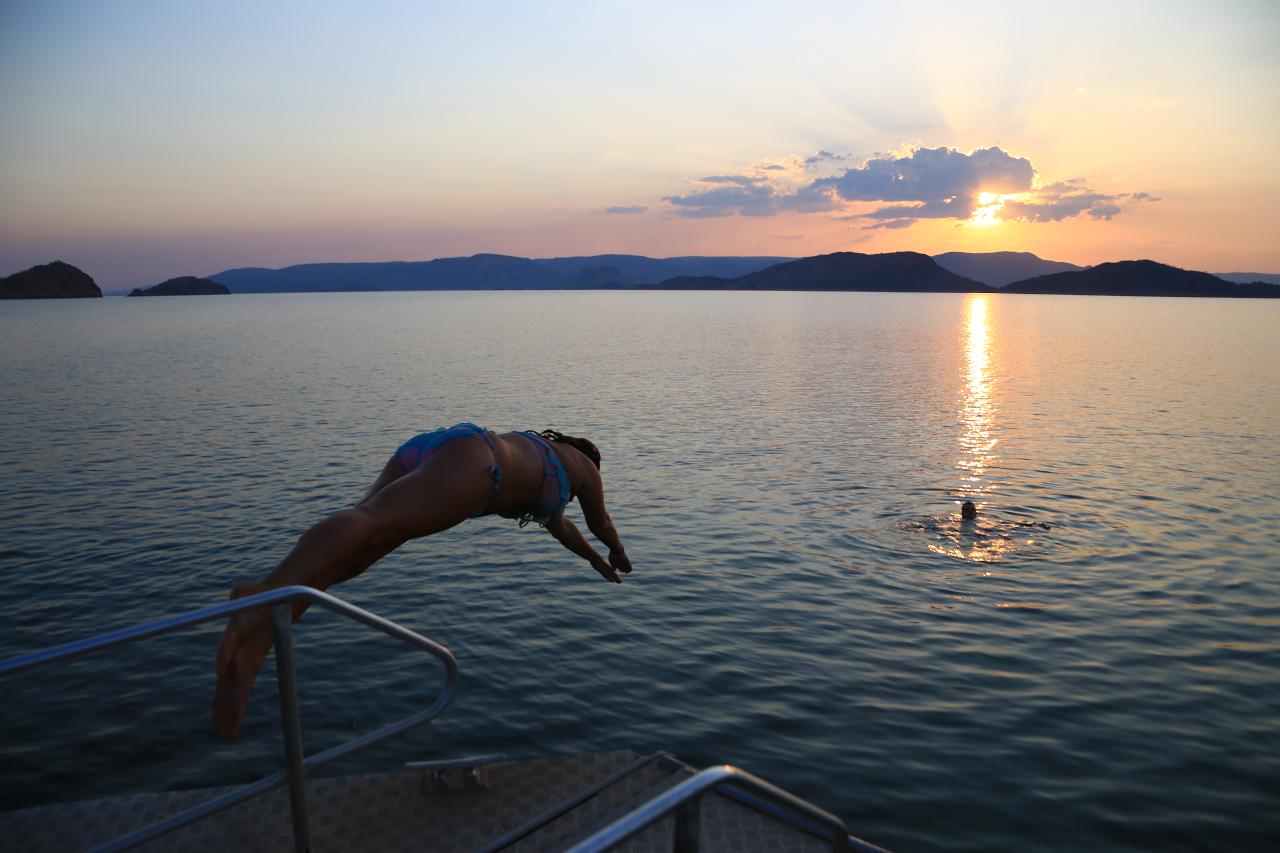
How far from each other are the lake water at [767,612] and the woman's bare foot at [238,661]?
534 centimetres

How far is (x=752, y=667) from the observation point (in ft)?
34.5

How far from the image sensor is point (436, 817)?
561cm

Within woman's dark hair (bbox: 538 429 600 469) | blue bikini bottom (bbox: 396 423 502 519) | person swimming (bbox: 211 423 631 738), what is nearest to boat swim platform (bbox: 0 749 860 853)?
person swimming (bbox: 211 423 631 738)

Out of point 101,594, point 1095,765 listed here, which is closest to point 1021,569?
point 1095,765

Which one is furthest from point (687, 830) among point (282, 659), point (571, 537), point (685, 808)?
point (571, 537)

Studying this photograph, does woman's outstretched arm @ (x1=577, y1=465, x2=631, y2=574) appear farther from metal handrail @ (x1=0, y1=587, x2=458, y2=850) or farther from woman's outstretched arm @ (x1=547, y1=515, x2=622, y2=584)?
metal handrail @ (x1=0, y1=587, x2=458, y2=850)

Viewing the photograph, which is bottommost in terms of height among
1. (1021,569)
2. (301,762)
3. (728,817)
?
(1021,569)

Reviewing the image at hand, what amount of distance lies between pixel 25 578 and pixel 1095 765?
15428mm

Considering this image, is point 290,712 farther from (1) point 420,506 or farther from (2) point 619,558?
(2) point 619,558

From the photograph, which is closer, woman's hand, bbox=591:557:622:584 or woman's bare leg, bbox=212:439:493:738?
woman's bare leg, bbox=212:439:493:738

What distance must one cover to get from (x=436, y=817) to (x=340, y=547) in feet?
9.80

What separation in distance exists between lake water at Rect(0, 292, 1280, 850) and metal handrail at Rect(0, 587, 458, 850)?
14.6ft

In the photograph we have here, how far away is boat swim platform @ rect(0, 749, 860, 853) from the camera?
525 cm

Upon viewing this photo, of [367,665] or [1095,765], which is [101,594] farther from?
[1095,765]
